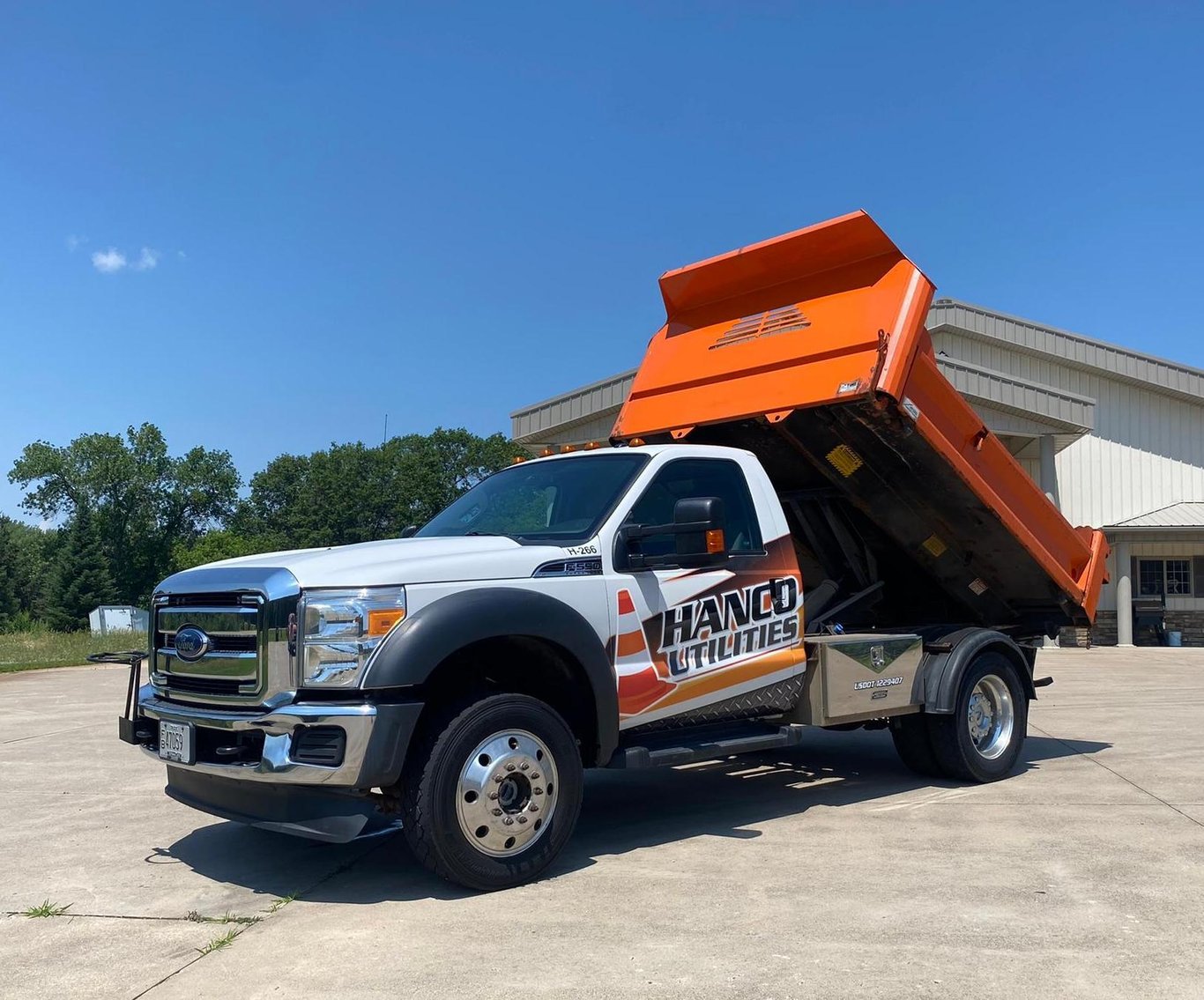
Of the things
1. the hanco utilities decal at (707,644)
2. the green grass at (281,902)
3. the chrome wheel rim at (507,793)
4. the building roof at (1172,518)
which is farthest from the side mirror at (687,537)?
the building roof at (1172,518)

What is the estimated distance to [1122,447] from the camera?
2344cm

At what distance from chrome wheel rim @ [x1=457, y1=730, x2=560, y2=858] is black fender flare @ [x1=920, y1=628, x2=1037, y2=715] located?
3210mm

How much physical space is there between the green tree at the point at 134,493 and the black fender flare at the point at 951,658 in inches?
3535

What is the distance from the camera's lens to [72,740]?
9.91m

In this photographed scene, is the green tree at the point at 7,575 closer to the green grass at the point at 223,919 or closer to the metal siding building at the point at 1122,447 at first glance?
the metal siding building at the point at 1122,447

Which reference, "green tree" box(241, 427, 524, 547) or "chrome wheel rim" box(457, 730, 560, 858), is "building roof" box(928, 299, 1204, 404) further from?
"green tree" box(241, 427, 524, 547)

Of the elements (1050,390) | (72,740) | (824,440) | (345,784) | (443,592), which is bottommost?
(72,740)

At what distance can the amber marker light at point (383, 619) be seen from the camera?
4.59 meters

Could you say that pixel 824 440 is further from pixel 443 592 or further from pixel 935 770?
pixel 443 592

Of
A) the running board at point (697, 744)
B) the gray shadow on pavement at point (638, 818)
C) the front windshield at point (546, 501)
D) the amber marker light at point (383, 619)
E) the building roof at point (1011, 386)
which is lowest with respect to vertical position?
the gray shadow on pavement at point (638, 818)

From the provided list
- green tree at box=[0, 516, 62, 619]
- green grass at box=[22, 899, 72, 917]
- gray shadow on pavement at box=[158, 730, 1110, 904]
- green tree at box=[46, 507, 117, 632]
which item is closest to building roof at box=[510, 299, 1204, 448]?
gray shadow on pavement at box=[158, 730, 1110, 904]

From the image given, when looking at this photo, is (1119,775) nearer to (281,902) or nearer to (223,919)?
(281,902)

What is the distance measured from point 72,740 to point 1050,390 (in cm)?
1651

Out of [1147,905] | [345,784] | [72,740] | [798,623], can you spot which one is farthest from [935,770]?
[72,740]
